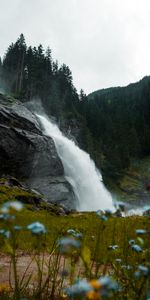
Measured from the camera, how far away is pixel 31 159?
131 feet

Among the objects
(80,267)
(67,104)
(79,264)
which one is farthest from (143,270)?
(67,104)

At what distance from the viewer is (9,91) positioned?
70375 mm

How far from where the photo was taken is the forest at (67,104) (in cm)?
7188

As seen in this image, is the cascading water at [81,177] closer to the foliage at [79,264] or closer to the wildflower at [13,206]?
the foliage at [79,264]

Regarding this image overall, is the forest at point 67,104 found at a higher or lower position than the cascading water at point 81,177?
higher

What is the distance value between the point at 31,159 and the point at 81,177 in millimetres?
6641

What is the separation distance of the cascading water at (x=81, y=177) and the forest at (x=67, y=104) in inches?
803

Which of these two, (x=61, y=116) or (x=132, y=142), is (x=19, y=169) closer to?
(x=61, y=116)

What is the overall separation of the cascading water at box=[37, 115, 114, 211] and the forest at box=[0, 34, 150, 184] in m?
20.4

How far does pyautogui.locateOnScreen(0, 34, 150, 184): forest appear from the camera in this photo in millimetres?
71875

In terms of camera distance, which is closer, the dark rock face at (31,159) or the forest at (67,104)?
the dark rock face at (31,159)

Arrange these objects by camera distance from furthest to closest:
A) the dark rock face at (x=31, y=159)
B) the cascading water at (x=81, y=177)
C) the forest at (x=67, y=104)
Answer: the forest at (x=67, y=104) → the cascading water at (x=81, y=177) → the dark rock face at (x=31, y=159)

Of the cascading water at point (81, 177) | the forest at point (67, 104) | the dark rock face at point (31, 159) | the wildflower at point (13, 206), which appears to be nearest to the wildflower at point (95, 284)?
the wildflower at point (13, 206)

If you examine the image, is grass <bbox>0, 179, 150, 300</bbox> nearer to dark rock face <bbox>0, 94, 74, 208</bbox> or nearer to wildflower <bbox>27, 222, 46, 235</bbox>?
wildflower <bbox>27, 222, 46, 235</bbox>
